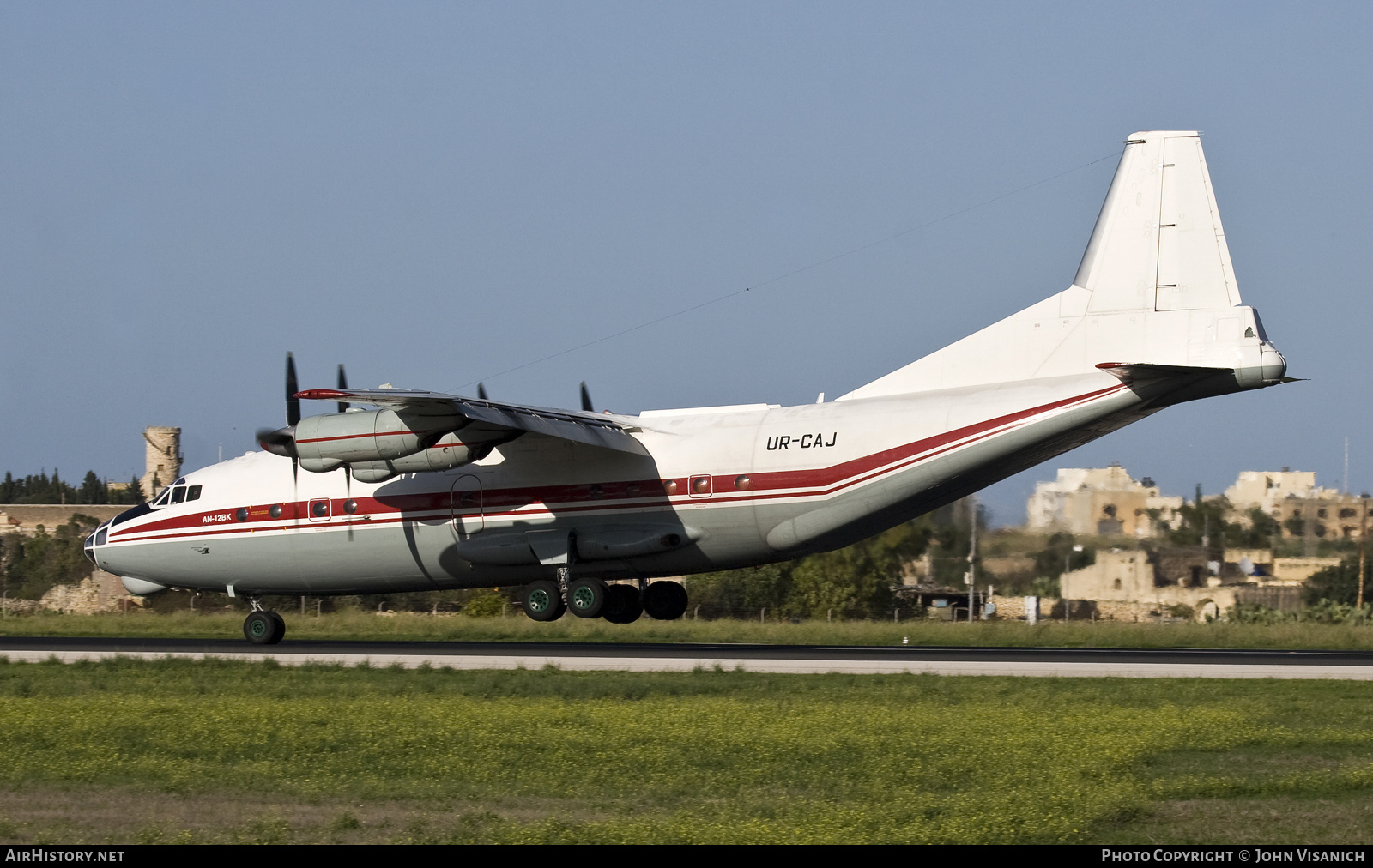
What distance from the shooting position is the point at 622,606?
25.1 m

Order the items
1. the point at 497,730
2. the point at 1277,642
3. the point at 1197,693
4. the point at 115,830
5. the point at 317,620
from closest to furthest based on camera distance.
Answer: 1. the point at 115,830
2. the point at 497,730
3. the point at 1197,693
4. the point at 1277,642
5. the point at 317,620

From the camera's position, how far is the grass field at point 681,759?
996 centimetres

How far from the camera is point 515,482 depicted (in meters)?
24.5

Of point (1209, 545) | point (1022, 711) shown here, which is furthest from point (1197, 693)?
point (1209, 545)

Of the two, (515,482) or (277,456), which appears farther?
(277,456)

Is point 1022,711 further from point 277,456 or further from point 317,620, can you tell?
point 317,620

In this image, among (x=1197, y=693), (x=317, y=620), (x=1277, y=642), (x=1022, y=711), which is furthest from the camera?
(x=317, y=620)

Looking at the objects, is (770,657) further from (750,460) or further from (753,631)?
(753,631)

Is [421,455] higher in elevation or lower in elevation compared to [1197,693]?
higher

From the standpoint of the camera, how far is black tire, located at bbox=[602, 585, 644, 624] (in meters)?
24.9

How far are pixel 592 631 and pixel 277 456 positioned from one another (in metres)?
8.44

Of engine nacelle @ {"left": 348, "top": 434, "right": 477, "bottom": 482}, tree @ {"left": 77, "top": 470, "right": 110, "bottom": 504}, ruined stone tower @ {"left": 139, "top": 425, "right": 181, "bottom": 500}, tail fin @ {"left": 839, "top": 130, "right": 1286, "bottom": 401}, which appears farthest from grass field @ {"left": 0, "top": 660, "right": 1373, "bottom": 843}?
tree @ {"left": 77, "top": 470, "right": 110, "bottom": 504}

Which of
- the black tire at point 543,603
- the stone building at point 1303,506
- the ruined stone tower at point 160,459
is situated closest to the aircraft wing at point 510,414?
the black tire at point 543,603

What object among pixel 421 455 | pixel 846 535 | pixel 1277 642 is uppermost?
pixel 421 455
